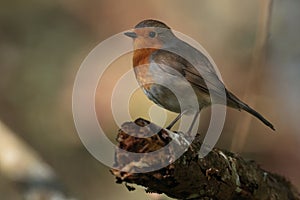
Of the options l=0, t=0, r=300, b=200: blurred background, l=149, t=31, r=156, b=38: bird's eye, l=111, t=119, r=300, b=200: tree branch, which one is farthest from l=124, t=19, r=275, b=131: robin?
l=0, t=0, r=300, b=200: blurred background

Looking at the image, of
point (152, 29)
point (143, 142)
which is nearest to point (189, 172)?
point (143, 142)

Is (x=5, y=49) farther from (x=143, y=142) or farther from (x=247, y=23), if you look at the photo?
(x=143, y=142)

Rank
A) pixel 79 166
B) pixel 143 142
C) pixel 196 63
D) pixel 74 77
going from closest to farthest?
pixel 143 142 → pixel 196 63 → pixel 79 166 → pixel 74 77

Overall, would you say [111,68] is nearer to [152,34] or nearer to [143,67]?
[152,34]

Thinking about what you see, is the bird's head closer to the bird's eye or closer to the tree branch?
the bird's eye

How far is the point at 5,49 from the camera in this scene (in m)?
4.57

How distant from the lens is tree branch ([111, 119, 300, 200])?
140 centimetres

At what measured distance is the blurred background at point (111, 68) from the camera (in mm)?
3934

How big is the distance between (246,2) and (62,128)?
4.83ft

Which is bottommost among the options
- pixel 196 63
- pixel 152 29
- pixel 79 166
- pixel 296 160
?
pixel 196 63

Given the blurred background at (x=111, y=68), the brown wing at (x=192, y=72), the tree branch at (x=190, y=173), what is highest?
the blurred background at (x=111, y=68)

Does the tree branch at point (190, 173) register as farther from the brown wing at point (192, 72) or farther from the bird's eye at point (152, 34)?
the bird's eye at point (152, 34)

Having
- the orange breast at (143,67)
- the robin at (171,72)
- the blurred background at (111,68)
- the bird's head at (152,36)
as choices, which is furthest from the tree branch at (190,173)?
the blurred background at (111,68)

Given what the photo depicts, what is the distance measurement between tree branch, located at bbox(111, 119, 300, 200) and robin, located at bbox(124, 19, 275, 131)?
0.66 feet
